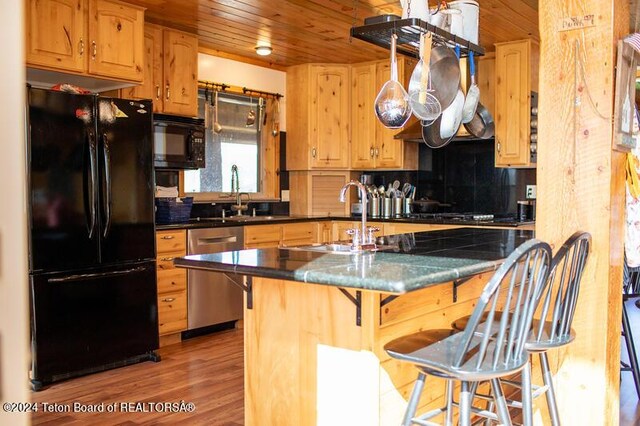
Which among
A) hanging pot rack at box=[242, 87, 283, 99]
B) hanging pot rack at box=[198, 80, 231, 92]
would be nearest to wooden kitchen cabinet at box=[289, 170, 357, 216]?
hanging pot rack at box=[242, 87, 283, 99]

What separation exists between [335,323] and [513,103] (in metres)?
3.49

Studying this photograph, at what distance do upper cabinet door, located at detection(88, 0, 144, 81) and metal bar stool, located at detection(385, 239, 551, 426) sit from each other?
9.42ft

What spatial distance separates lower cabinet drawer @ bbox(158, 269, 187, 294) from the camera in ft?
14.1

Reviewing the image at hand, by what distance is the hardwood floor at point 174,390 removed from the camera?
9.77ft

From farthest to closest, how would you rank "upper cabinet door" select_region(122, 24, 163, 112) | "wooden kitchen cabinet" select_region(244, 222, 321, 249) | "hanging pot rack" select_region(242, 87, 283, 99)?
"hanging pot rack" select_region(242, 87, 283, 99) → "wooden kitchen cabinet" select_region(244, 222, 321, 249) → "upper cabinet door" select_region(122, 24, 163, 112)

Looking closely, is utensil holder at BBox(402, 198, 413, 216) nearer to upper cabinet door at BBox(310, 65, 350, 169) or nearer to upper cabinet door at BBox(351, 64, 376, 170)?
upper cabinet door at BBox(351, 64, 376, 170)

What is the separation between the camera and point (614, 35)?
223 cm

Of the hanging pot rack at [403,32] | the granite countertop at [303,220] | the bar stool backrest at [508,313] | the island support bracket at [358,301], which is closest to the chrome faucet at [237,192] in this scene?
the granite countertop at [303,220]

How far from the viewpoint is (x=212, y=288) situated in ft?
15.2

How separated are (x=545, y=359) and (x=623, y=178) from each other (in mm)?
804

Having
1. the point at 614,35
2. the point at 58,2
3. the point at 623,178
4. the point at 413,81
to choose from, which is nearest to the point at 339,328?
the point at 413,81

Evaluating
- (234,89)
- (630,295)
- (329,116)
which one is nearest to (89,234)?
(234,89)

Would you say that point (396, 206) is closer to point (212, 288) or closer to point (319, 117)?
point (319, 117)

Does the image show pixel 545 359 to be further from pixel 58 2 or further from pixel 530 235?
pixel 58 2
